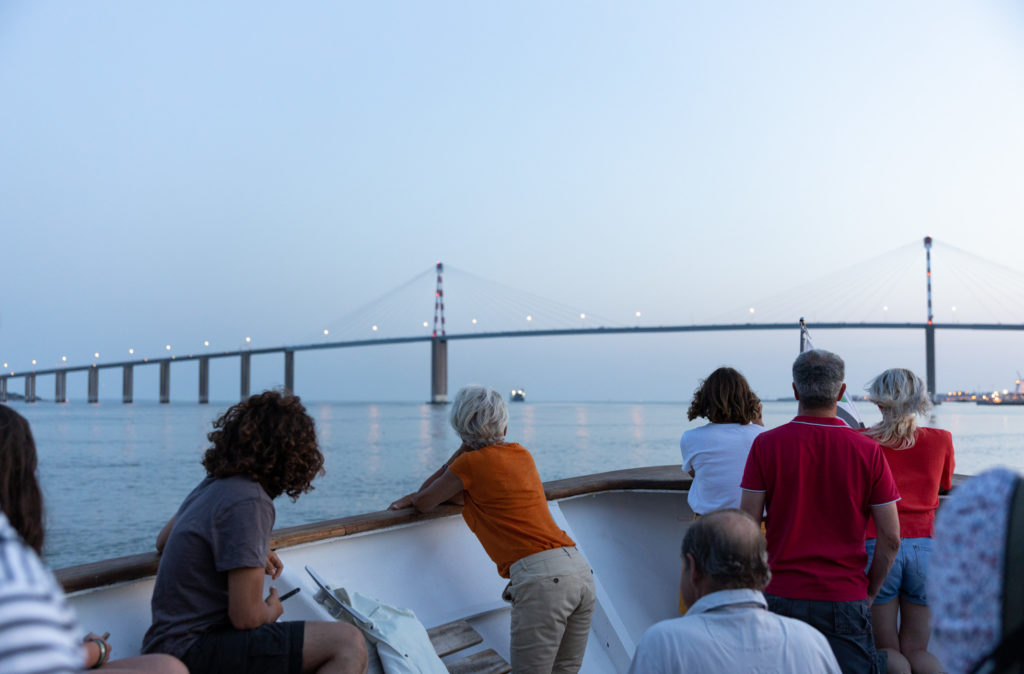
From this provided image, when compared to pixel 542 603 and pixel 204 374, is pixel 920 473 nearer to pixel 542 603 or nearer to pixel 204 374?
pixel 542 603

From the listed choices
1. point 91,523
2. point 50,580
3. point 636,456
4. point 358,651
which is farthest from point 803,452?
point 636,456

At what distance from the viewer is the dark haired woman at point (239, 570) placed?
1435mm

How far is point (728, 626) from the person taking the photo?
3.61 feet

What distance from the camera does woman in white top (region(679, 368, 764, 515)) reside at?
2010 millimetres

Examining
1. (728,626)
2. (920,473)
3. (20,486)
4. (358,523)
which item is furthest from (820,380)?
(20,486)

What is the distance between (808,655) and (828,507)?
55cm

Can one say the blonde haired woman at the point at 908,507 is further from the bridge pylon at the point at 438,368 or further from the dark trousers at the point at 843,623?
the bridge pylon at the point at 438,368

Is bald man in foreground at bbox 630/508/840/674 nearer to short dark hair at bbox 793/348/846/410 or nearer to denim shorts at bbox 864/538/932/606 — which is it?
short dark hair at bbox 793/348/846/410

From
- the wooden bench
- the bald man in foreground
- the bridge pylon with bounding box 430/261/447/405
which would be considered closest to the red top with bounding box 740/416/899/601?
the bald man in foreground

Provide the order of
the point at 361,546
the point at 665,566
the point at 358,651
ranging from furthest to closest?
1. the point at 665,566
2. the point at 361,546
3. the point at 358,651

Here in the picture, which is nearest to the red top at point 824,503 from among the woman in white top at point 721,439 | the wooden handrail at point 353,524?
the woman in white top at point 721,439

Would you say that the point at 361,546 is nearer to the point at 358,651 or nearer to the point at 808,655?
the point at 358,651

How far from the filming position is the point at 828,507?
1606 mm

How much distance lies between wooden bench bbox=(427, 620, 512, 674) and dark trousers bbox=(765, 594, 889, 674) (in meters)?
0.83
